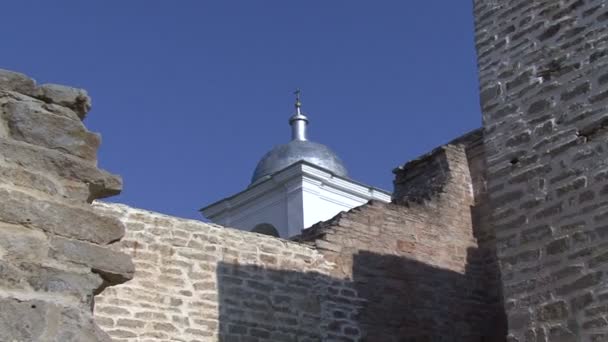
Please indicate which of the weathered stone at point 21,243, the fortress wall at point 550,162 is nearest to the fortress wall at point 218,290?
the fortress wall at point 550,162

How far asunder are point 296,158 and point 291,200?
197cm

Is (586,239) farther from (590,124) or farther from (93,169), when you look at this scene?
Result: (93,169)

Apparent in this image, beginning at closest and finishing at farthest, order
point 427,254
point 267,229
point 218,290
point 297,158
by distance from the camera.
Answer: point 218,290 → point 427,254 → point 267,229 → point 297,158

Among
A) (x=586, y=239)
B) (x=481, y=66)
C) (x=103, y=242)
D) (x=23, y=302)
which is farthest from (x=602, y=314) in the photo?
(x=23, y=302)

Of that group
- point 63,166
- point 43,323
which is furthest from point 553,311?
point 43,323

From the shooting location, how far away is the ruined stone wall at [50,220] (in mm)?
2877

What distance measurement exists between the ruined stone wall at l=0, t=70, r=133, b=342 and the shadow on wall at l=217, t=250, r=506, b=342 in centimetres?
517

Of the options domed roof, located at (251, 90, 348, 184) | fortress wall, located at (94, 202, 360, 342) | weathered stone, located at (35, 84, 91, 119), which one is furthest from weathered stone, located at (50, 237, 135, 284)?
domed roof, located at (251, 90, 348, 184)

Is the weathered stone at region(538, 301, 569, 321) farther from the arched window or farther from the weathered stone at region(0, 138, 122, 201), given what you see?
the arched window

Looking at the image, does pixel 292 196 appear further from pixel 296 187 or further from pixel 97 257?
pixel 97 257

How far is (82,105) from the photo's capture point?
11.0ft

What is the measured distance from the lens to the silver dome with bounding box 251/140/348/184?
66.5ft

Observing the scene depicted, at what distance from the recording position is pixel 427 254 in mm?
10148

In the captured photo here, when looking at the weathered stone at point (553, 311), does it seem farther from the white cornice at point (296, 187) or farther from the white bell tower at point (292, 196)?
the white cornice at point (296, 187)
